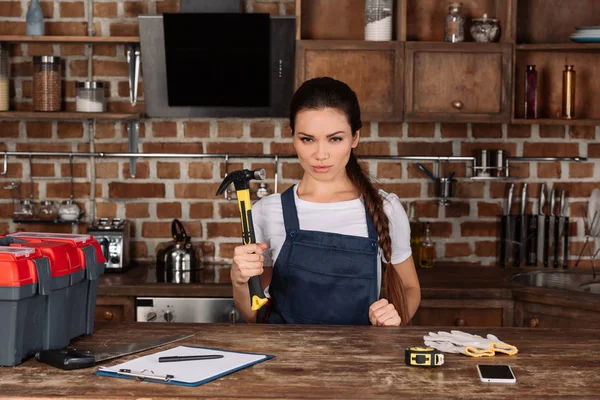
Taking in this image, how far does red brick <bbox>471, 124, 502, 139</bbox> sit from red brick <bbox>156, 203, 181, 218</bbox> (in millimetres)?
1449

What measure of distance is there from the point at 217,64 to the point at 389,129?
0.87 metres

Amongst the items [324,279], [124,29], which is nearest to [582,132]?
[324,279]

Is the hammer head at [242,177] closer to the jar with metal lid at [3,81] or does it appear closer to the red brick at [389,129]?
the red brick at [389,129]

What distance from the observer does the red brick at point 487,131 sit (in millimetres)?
4008

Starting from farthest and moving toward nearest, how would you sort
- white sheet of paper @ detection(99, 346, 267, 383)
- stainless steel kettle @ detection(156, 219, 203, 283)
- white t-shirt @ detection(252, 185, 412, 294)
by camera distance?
stainless steel kettle @ detection(156, 219, 203, 283)
white t-shirt @ detection(252, 185, 412, 294)
white sheet of paper @ detection(99, 346, 267, 383)

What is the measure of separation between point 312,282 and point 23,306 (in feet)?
3.03

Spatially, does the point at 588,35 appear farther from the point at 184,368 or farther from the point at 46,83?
the point at 184,368

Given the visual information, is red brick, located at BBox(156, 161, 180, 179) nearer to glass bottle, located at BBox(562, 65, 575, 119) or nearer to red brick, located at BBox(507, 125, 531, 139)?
red brick, located at BBox(507, 125, 531, 139)

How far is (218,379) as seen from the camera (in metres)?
1.69

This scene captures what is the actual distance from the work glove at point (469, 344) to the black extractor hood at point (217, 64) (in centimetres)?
198

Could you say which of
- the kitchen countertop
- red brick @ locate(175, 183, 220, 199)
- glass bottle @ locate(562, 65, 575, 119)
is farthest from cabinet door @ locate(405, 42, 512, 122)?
red brick @ locate(175, 183, 220, 199)

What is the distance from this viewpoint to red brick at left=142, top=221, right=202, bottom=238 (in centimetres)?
400

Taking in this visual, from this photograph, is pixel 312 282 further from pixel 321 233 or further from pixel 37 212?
pixel 37 212

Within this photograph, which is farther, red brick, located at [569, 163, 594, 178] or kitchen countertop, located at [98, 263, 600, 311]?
red brick, located at [569, 163, 594, 178]
